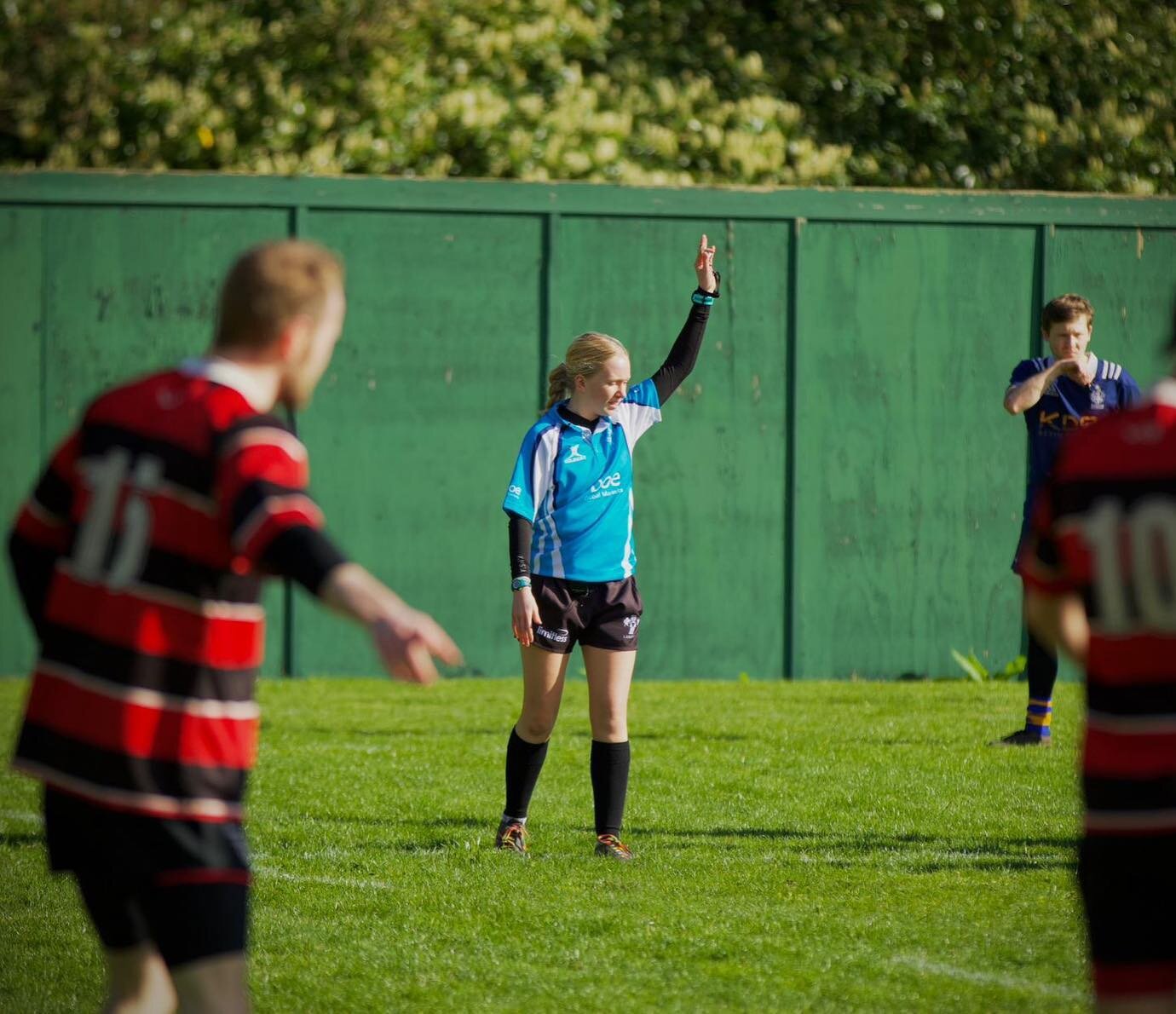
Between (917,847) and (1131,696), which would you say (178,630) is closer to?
(1131,696)

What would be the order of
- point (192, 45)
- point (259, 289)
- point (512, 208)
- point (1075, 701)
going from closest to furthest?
point (259, 289) < point (1075, 701) < point (512, 208) < point (192, 45)

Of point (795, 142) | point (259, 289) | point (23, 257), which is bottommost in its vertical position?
point (259, 289)

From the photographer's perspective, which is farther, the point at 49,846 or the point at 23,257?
the point at 23,257

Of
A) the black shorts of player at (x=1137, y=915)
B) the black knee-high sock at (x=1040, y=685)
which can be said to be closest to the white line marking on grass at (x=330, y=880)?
the black shorts of player at (x=1137, y=915)

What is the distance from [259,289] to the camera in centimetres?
318

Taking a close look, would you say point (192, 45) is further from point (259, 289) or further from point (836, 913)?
point (259, 289)

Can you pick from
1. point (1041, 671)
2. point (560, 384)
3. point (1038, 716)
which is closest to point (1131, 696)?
point (560, 384)

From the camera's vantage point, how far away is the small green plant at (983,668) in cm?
1302

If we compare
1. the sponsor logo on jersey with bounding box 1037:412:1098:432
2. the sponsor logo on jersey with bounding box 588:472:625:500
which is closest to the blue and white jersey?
the sponsor logo on jersey with bounding box 588:472:625:500

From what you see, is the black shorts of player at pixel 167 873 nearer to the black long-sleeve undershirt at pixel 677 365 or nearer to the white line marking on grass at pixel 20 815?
the black long-sleeve undershirt at pixel 677 365

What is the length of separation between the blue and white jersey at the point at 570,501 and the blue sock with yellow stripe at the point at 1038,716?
3484 mm

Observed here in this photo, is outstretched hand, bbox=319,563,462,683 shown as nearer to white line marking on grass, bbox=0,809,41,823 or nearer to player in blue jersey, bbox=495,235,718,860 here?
player in blue jersey, bbox=495,235,718,860

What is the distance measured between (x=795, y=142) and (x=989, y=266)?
13.4 feet

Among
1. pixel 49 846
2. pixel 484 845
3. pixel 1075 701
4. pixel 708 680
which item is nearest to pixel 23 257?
pixel 708 680
